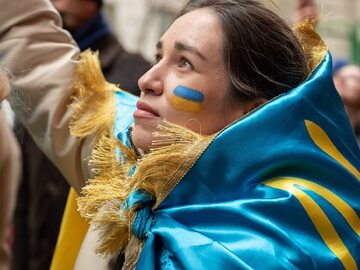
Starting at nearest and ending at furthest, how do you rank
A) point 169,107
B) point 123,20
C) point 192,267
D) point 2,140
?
point 192,267
point 169,107
point 2,140
point 123,20

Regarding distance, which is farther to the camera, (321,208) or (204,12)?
(204,12)

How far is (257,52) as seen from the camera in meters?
2.31

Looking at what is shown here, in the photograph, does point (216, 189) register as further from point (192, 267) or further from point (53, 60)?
point (53, 60)

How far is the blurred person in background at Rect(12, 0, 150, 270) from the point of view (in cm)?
373

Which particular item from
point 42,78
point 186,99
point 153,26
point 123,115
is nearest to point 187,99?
point 186,99

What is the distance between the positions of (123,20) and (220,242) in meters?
9.68

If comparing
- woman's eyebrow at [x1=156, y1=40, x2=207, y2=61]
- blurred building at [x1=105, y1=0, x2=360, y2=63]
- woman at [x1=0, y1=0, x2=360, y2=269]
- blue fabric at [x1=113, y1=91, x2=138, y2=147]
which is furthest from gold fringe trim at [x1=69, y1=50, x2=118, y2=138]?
blurred building at [x1=105, y1=0, x2=360, y2=63]

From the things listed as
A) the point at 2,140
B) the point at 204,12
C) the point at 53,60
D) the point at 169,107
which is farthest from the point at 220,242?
the point at 2,140

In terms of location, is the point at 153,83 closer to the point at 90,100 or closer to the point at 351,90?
the point at 90,100

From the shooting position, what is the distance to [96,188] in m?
2.32

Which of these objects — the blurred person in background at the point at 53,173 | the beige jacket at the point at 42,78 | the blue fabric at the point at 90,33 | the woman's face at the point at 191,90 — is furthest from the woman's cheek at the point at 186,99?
the blue fabric at the point at 90,33

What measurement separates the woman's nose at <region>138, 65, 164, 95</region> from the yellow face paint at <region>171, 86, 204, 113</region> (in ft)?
0.16

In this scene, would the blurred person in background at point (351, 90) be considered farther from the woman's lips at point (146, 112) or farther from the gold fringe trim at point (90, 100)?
the woman's lips at point (146, 112)

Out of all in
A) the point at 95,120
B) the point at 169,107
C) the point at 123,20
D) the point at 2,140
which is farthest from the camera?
the point at 123,20
